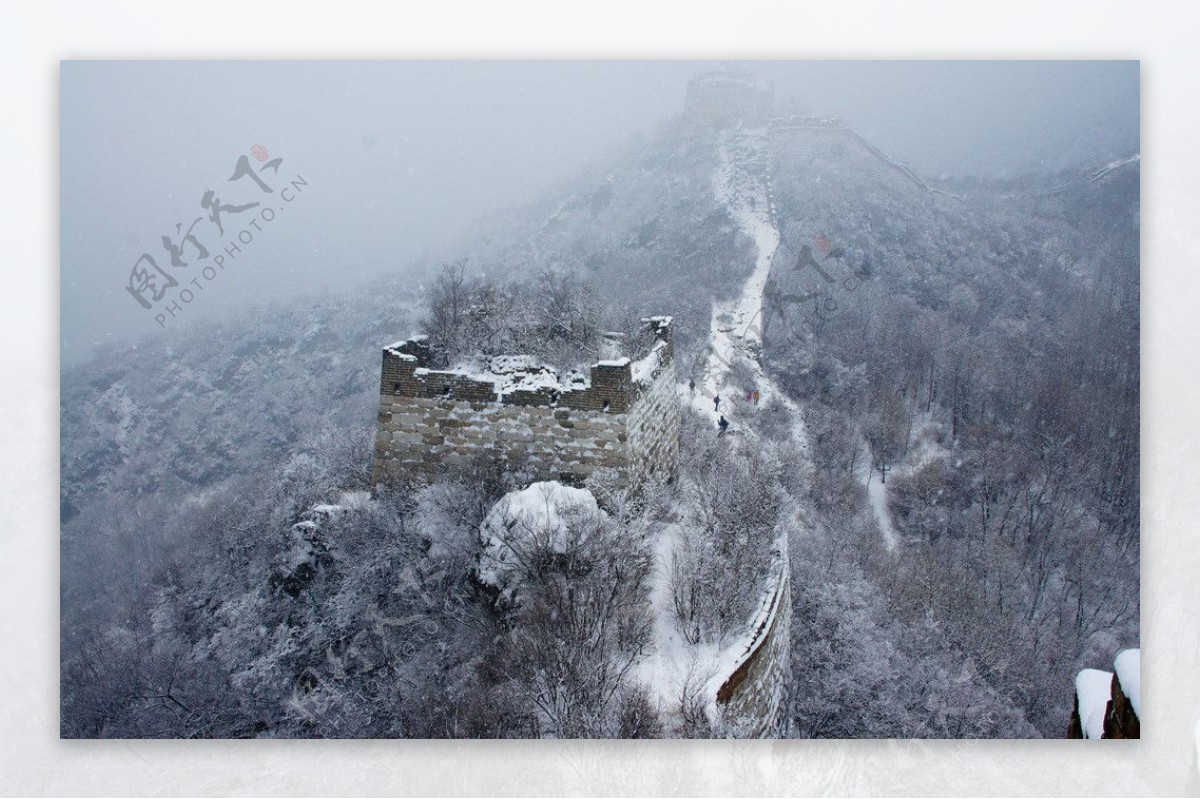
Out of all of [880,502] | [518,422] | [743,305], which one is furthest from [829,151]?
[518,422]

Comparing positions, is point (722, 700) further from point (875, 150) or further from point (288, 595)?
point (875, 150)

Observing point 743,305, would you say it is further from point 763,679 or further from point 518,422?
point 763,679

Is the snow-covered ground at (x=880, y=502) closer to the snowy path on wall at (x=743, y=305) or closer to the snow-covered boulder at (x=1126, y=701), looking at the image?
the snowy path on wall at (x=743, y=305)

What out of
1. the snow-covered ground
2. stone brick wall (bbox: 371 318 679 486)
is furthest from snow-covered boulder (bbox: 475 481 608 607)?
the snow-covered ground

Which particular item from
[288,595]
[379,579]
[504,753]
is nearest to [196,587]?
[288,595]

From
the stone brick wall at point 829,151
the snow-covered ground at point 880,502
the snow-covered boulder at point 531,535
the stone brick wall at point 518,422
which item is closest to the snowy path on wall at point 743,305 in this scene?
the stone brick wall at point 829,151
